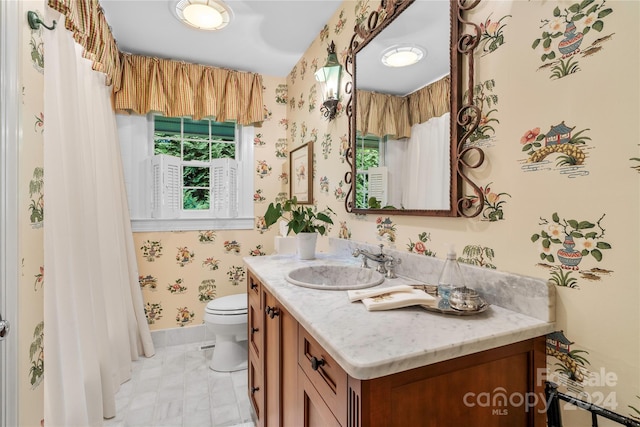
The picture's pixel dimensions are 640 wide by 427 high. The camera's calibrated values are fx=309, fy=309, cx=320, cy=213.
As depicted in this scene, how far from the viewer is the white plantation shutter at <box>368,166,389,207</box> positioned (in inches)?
59.4

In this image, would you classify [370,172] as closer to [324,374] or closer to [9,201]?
[324,374]

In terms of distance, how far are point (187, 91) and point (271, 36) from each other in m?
0.87

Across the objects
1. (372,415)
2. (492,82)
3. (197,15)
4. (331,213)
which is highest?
(197,15)

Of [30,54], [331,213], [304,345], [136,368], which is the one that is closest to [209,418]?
[136,368]

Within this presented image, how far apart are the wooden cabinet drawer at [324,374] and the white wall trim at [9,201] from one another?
0.93 meters

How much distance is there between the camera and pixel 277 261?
5.55 ft

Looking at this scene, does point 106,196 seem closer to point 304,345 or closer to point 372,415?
point 304,345

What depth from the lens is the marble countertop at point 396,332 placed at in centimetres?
64

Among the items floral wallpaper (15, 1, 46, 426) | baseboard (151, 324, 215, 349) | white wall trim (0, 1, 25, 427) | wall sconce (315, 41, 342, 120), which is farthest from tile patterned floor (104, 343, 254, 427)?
wall sconce (315, 41, 342, 120)

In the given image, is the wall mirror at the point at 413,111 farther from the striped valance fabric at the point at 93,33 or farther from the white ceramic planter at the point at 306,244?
the striped valance fabric at the point at 93,33

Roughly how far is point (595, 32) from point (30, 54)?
181 cm

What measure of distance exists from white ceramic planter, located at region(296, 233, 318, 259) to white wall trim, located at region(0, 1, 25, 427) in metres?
1.15

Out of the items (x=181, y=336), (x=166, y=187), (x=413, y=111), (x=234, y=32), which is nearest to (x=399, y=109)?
(x=413, y=111)

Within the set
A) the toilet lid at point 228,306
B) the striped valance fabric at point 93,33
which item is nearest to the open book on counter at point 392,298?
the toilet lid at point 228,306
